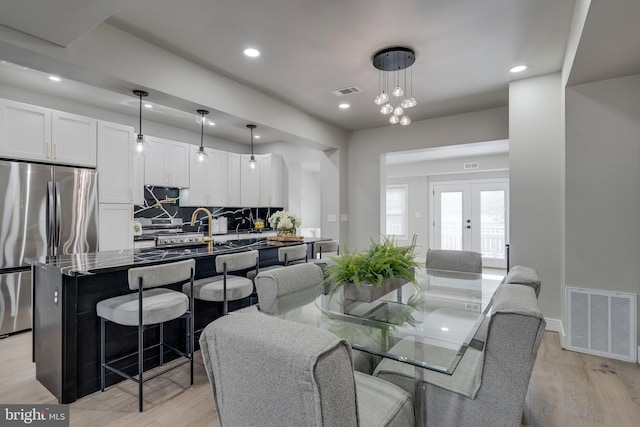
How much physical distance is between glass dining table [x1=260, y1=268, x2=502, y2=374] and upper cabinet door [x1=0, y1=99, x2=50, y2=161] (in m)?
3.20

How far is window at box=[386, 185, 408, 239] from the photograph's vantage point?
8.79 m

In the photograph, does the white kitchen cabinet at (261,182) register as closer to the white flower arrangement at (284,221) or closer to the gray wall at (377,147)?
the gray wall at (377,147)

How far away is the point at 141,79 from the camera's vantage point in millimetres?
2637

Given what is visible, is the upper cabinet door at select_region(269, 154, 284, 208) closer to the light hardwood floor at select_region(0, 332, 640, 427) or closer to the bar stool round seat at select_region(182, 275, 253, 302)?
the bar stool round seat at select_region(182, 275, 253, 302)

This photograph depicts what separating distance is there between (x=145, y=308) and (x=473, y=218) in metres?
7.39

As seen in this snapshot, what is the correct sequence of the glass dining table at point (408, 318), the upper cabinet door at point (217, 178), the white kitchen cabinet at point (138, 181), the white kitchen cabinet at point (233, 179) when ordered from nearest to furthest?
1. the glass dining table at point (408, 318)
2. the white kitchen cabinet at point (138, 181)
3. the upper cabinet door at point (217, 178)
4. the white kitchen cabinet at point (233, 179)

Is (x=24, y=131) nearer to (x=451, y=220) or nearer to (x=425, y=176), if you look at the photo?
(x=425, y=176)

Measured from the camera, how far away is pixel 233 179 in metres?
6.08

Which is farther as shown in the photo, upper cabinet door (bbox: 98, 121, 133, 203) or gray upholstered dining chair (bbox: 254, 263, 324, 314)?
upper cabinet door (bbox: 98, 121, 133, 203)

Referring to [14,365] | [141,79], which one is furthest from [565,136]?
[14,365]

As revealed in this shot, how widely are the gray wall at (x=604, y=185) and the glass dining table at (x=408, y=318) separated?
1087 mm

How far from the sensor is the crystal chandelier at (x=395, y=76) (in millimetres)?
2598

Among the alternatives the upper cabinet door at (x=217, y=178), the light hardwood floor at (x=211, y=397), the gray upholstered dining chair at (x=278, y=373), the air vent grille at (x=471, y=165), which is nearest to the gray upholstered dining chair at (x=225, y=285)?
the light hardwood floor at (x=211, y=397)

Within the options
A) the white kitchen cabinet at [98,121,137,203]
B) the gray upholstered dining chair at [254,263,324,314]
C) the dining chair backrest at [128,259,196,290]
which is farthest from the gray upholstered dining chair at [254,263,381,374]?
the white kitchen cabinet at [98,121,137,203]
